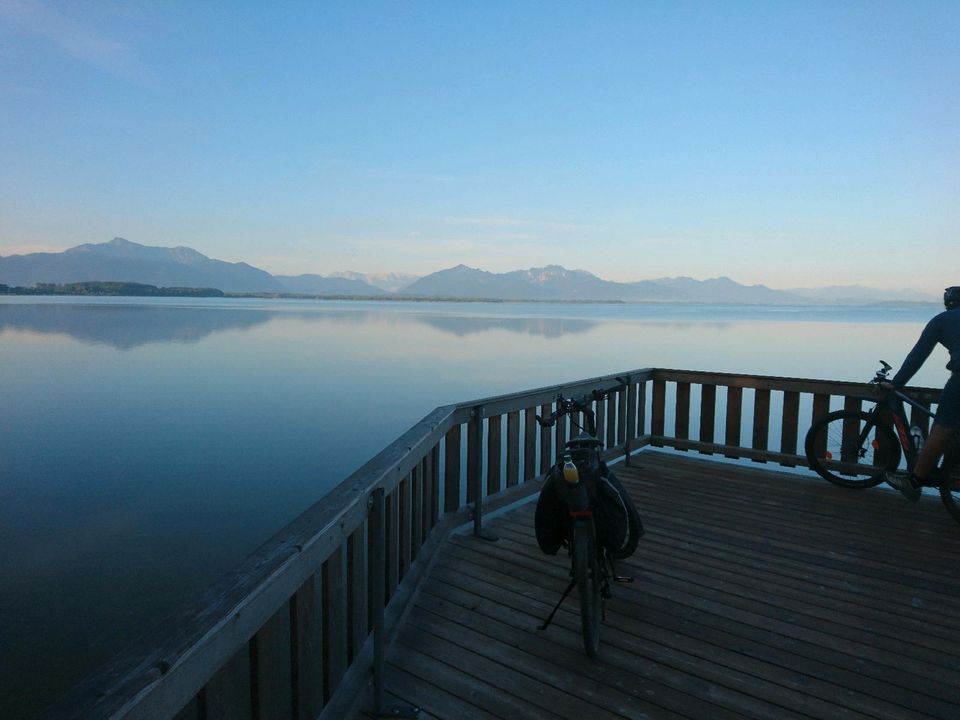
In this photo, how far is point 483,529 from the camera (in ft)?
14.9

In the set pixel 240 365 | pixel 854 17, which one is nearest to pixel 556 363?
pixel 240 365

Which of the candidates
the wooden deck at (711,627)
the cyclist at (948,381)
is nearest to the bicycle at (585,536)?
the wooden deck at (711,627)

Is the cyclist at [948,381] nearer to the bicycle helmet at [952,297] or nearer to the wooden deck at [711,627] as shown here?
the bicycle helmet at [952,297]

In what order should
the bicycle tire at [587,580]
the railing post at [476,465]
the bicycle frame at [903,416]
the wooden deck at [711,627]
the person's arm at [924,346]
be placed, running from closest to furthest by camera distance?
the wooden deck at [711,627], the bicycle tire at [587,580], the railing post at [476,465], the person's arm at [924,346], the bicycle frame at [903,416]

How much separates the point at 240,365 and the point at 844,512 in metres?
27.0

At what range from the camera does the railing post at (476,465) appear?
419 cm

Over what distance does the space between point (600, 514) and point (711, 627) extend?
0.85m

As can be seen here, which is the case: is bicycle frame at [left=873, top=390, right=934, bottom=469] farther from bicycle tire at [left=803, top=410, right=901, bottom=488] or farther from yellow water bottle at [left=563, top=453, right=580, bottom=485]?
yellow water bottle at [left=563, top=453, right=580, bottom=485]

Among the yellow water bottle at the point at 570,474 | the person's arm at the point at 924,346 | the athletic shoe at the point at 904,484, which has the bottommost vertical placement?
the athletic shoe at the point at 904,484

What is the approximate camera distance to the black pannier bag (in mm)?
3096

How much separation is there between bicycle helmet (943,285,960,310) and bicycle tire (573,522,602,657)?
373cm

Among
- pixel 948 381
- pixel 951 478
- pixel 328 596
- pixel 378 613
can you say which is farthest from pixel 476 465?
pixel 951 478

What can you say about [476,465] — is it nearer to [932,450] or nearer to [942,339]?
[932,450]

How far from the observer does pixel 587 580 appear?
9.36 feet
